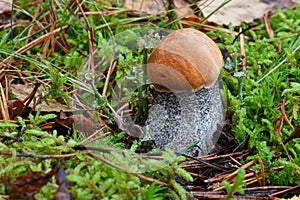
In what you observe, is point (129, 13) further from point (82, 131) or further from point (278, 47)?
point (82, 131)

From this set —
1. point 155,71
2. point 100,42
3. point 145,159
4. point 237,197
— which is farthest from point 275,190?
point 100,42

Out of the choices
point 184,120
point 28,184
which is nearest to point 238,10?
point 184,120

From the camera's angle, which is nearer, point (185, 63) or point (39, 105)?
point (185, 63)

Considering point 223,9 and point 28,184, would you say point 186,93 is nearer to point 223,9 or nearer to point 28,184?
point 28,184

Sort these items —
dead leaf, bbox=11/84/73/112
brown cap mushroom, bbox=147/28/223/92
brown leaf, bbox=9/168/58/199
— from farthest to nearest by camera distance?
dead leaf, bbox=11/84/73/112 < brown cap mushroom, bbox=147/28/223/92 < brown leaf, bbox=9/168/58/199

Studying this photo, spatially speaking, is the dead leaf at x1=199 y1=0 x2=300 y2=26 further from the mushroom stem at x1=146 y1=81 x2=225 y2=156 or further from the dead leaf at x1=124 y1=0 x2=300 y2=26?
the mushroom stem at x1=146 y1=81 x2=225 y2=156

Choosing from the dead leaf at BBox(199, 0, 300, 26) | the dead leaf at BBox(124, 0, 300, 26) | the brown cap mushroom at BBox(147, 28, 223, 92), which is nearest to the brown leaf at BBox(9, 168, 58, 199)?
the brown cap mushroom at BBox(147, 28, 223, 92)

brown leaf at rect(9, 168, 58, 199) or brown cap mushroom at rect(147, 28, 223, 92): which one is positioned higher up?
brown cap mushroom at rect(147, 28, 223, 92)
